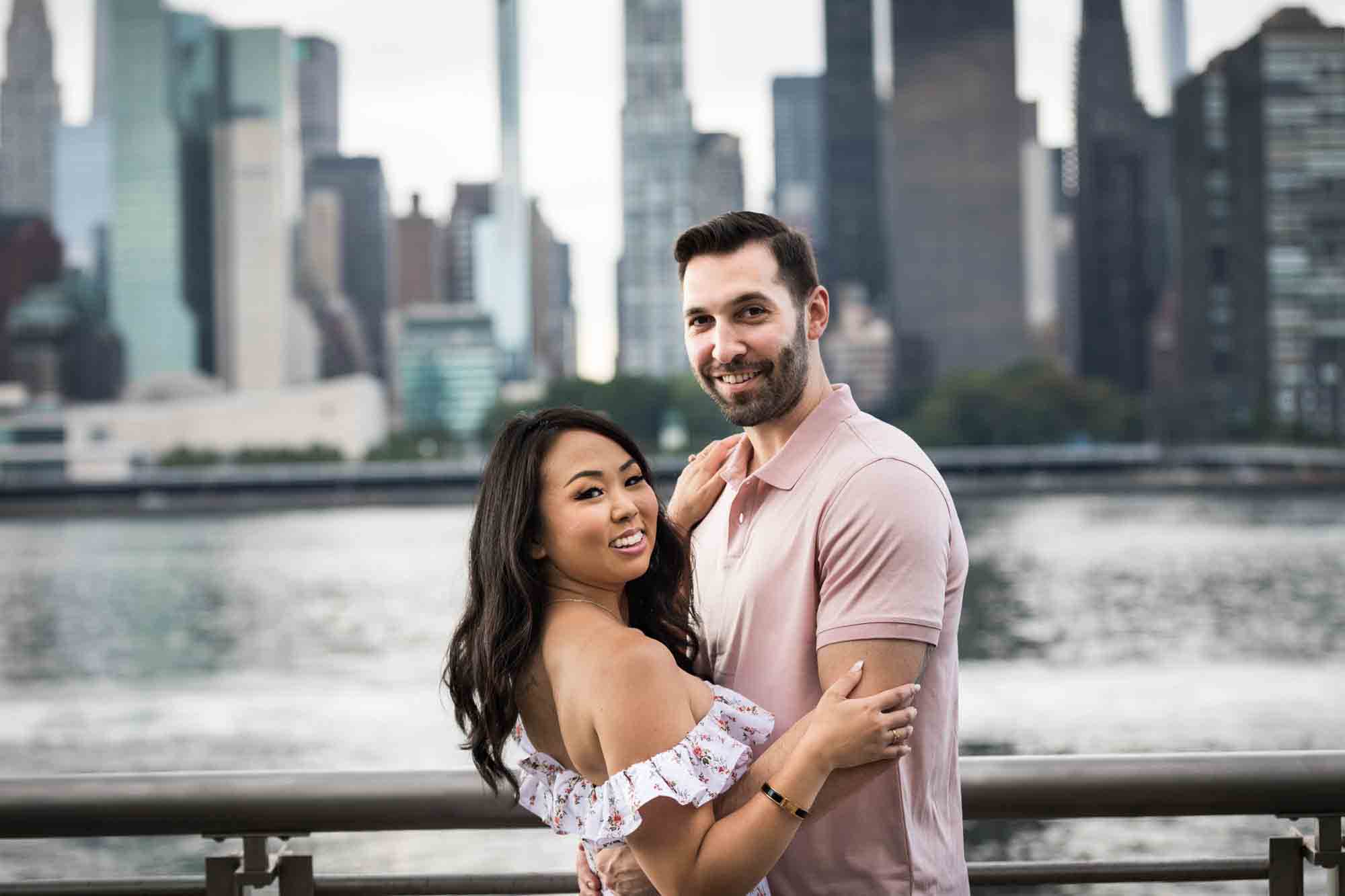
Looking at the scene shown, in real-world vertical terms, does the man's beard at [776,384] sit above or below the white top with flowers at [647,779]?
above

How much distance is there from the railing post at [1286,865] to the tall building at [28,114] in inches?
5690

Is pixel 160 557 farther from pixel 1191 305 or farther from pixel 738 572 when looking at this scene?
pixel 1191 305

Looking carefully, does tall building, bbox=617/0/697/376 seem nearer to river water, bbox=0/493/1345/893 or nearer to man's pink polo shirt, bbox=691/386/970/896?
river water, bbox=0/493/1345/893

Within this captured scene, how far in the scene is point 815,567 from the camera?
203 centimetres

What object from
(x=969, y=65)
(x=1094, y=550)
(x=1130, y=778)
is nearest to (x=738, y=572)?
(x=1130, y=778)

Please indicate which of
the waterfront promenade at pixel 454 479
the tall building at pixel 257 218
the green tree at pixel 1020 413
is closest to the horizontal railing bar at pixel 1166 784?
the waterfront promenade at pixel 454 479

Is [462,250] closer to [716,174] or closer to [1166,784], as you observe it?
[716,174]

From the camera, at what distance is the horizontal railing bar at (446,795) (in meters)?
2.08

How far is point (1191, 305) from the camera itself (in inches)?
4006

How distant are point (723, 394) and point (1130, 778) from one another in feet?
2.62

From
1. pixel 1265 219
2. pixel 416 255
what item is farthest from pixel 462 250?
pixel 1265 219

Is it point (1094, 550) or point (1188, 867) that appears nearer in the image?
point (1188, 867)

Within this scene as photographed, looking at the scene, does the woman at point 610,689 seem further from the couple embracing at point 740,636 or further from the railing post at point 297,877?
the railing post at point 297,877

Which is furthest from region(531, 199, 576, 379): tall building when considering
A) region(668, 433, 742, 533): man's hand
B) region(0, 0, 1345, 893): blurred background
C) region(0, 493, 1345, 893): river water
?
region(668, 433, 742, 533): man's hand
